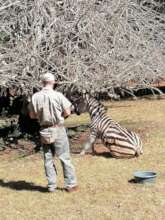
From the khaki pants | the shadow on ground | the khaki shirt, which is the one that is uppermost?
the khaki shirt

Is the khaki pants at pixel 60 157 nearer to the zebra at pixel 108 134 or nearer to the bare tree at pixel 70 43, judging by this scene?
the zebra at pixel 108 134

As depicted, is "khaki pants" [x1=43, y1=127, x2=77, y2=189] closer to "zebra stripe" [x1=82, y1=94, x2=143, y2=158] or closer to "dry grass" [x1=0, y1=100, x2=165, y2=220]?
"dry grass" [x1=0, y1=100, x2=165, y2=220]

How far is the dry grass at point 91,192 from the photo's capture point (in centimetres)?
923

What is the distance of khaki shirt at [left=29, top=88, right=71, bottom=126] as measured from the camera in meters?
9.86

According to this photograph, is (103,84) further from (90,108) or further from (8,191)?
(8,191)

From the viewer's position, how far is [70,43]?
13.4m

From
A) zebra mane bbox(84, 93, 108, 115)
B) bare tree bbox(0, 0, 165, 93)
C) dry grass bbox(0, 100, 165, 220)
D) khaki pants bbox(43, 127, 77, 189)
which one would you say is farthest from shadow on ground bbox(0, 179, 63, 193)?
zebra mane bbox(84, 93, 108, 115)

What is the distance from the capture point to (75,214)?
30.1 feet

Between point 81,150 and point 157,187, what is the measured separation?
369 centimetres

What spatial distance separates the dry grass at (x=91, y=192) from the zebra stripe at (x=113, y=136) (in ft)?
0.72

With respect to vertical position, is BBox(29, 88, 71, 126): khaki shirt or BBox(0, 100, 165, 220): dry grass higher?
BBox(29, 88, 71, 126): khaki shirt

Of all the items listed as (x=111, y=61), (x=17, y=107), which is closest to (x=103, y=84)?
(x=111, y=61)

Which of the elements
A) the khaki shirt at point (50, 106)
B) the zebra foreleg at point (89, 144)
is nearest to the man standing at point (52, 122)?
the khaki shirt at point (50, 106)

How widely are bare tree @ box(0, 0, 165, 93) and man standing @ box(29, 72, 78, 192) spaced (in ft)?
8.92
